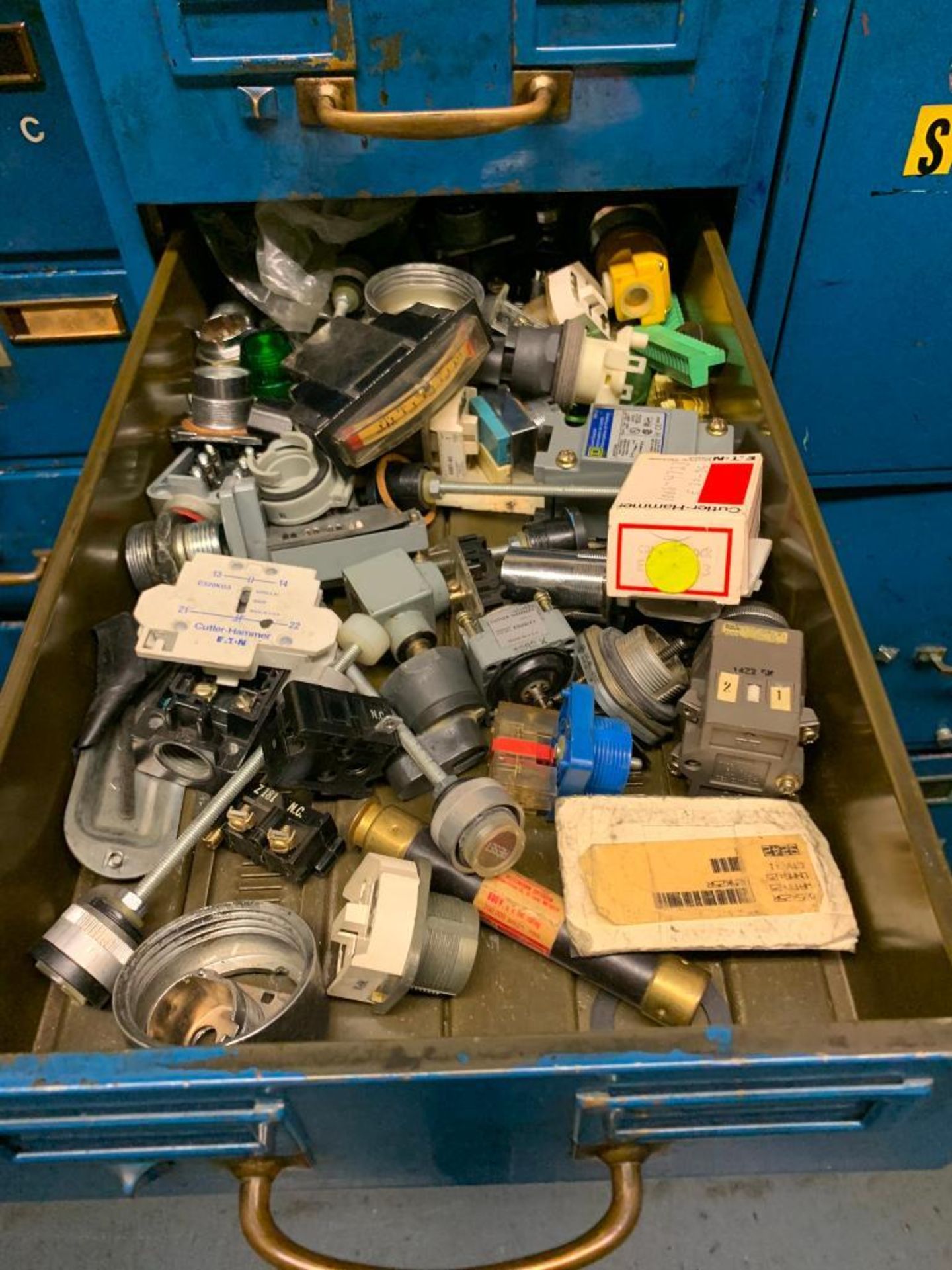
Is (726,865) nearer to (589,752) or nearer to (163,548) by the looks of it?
(589,752)

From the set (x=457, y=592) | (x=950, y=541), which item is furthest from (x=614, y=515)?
(x=950, y=541)

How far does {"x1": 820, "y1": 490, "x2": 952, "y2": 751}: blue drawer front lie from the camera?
140 centimetres

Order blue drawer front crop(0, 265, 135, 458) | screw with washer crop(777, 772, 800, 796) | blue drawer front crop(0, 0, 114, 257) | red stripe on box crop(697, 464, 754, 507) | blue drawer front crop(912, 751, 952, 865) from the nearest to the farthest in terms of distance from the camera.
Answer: screw with washer crop(777, 772, 800, 796) < red stripe on box crop(697, 464, 754, 507) < blue drawer front crop(0, 0, 114, 257) < blue drawer front crop(0, 265, 135, 458) < blue drawer front crop(912, 751, 952, 865)

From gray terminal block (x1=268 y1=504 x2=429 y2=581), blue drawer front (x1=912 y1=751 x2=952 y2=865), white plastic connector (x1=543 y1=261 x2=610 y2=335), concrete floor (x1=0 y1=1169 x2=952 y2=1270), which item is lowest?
blue drawer front (x1=912 y1=751 x2=952 y2=865)

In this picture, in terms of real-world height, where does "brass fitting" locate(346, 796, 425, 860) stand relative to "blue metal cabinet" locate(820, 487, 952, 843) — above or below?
above

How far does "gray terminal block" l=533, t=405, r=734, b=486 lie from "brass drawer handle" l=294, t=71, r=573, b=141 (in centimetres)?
29

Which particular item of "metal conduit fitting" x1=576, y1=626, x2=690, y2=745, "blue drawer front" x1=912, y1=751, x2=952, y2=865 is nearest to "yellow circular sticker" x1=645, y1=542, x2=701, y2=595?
"metal conduit fitting" x1=576, y1=626, x2=690, y2=745

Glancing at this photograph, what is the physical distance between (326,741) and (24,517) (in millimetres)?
1024

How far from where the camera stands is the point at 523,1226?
1.18 metres

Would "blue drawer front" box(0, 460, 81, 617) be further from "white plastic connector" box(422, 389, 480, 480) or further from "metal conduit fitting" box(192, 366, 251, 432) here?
"white plastic connector" box(422, 389, 480, 480)

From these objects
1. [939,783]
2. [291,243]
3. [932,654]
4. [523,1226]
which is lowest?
[939,783]

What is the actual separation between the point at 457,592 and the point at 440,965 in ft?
1.27

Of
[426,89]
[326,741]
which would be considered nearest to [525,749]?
[326,741]

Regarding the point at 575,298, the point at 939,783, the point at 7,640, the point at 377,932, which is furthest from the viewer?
the point at 939,783
